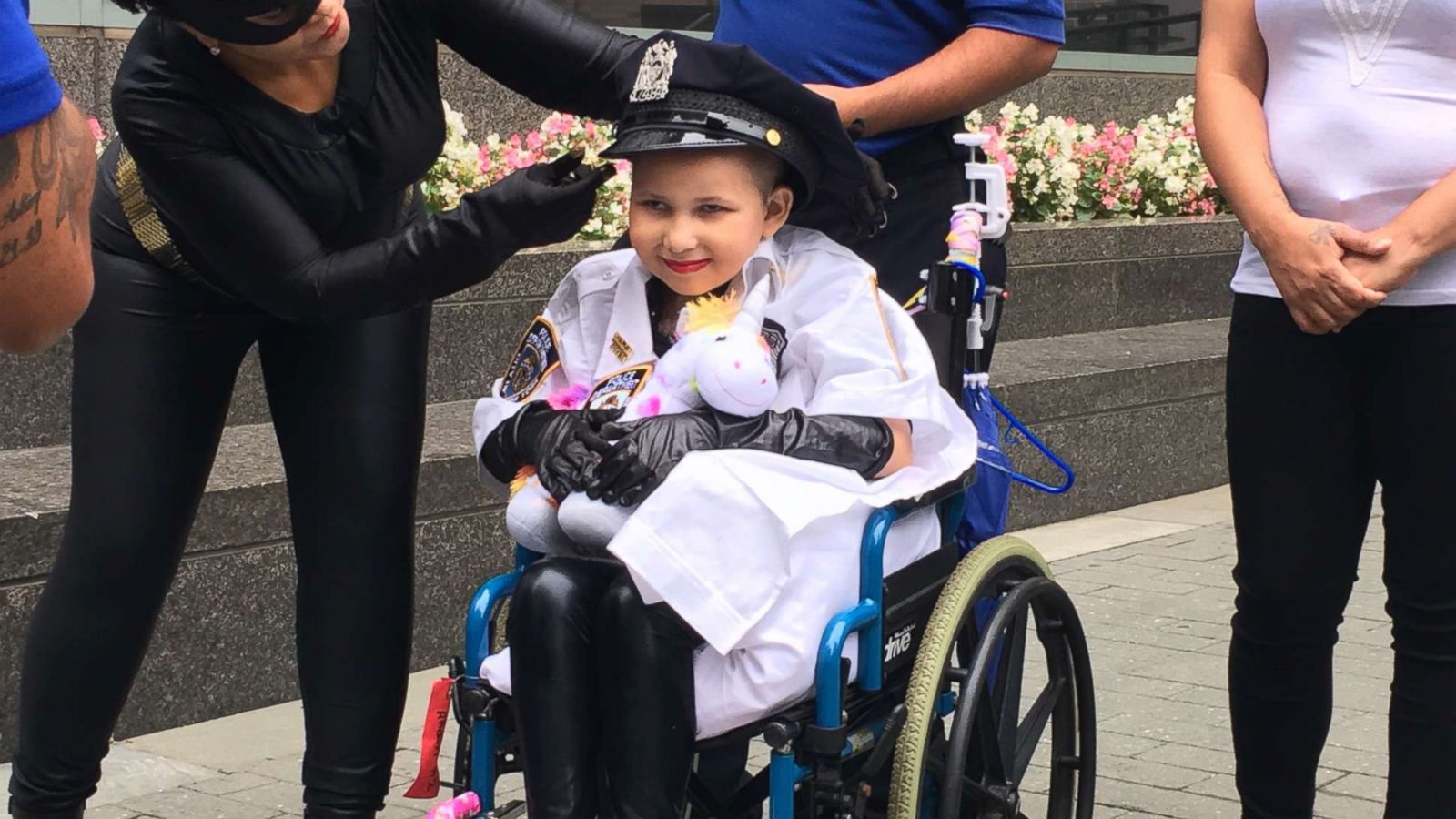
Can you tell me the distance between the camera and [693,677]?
9.65ft

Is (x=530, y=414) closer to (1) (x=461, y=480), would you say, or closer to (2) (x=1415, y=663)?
(2) (x=1415, y=663)

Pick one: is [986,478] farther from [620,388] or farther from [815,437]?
[620,388]

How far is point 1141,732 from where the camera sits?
191 inches

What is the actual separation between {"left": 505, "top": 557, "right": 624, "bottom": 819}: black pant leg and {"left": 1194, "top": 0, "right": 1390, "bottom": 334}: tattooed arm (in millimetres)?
1195

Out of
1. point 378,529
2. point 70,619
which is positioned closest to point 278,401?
point 378,529

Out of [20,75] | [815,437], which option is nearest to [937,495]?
[815,437]

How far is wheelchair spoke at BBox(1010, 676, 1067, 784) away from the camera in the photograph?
139 inches

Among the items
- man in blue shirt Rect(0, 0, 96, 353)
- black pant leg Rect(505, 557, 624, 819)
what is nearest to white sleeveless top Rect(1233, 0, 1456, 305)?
black pant leg Rect(505, 557, 624, 819)

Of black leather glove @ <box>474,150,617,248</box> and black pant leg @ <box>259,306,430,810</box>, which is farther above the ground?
black leather glove @ <box>474,150,617,248</box>

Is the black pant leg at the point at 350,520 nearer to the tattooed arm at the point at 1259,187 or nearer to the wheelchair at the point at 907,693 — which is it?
the wheelchair at the point at 907,693

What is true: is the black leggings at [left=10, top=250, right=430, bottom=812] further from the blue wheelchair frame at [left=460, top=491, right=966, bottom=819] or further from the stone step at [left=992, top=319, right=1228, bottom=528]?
the stone step at [left=992, top=319, right=1228, bottom=528]

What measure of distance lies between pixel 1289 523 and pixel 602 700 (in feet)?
3.88

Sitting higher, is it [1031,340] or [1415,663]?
[1415,663]

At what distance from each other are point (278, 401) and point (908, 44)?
4.06ft
